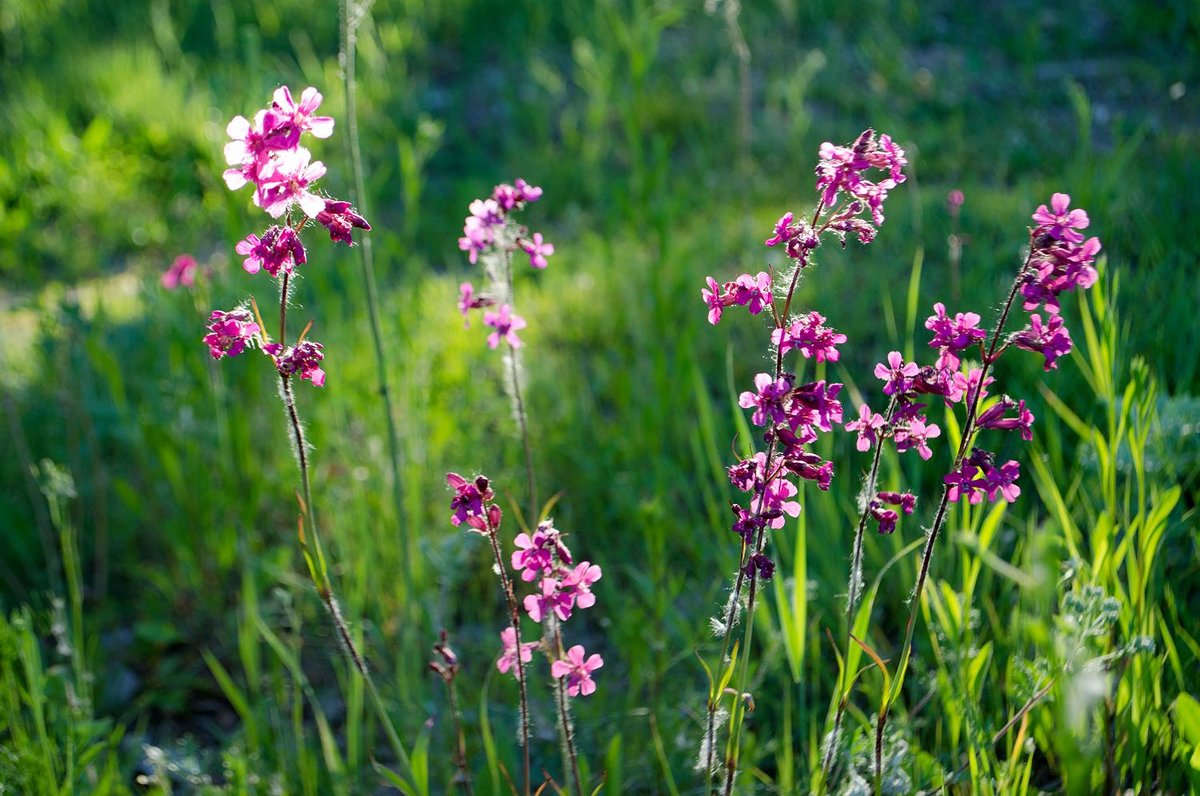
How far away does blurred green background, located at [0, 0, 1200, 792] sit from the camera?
1697 mm

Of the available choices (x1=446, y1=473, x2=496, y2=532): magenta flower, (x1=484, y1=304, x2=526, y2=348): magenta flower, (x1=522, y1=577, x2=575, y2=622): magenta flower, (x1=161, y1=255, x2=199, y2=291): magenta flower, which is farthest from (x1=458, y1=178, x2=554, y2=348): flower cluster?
(x1=161, y1=255, x2=199, y2=291): magenta flower

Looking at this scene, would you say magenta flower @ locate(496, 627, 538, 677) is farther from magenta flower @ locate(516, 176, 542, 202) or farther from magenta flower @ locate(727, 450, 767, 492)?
magenta flower @ locate(516, 176, 542, 202)

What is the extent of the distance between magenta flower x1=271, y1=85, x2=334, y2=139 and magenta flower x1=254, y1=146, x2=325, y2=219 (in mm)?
24

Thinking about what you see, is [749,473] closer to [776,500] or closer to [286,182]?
[776,500]

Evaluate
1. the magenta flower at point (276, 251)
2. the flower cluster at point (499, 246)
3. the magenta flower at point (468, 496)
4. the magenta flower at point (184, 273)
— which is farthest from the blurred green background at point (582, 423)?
the magenta flower at point (276, 251)

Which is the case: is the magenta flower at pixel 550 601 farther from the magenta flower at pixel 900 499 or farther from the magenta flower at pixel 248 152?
the magenta flower at pixel 248 152

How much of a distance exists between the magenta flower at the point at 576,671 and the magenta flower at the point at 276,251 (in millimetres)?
534

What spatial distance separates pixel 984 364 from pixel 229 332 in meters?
0.82

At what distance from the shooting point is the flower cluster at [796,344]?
42.3 inches

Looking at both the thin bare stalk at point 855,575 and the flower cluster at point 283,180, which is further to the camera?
the thin bare stalk at point 855,575

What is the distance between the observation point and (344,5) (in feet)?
4.83

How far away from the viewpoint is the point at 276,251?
3.57 ft

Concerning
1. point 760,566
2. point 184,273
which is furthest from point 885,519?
point 184,273

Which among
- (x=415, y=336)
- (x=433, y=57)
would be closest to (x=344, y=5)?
(x=415, y=336)
